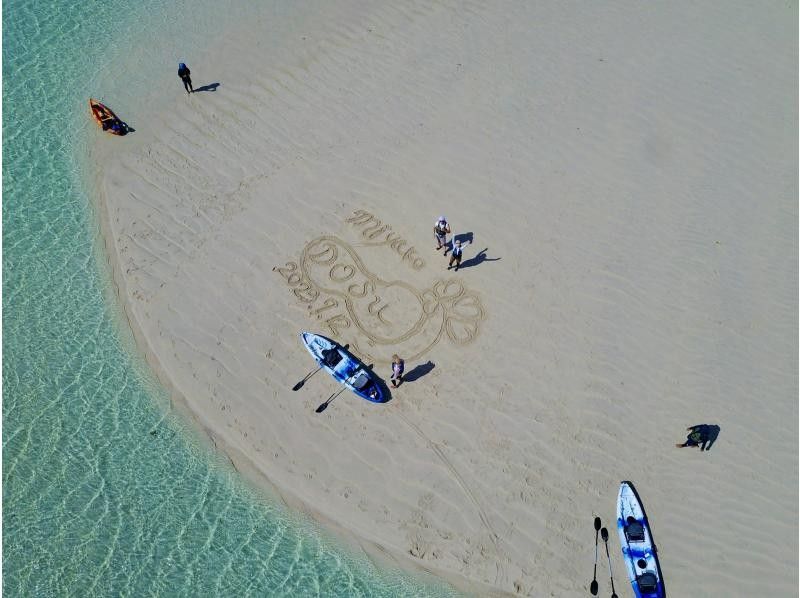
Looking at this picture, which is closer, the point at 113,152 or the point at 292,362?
the point at 292,362

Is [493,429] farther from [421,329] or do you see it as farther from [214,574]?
[214,574]

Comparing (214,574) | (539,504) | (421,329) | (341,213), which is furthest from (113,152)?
(539,504)

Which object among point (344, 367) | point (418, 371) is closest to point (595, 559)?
point (418, 371)

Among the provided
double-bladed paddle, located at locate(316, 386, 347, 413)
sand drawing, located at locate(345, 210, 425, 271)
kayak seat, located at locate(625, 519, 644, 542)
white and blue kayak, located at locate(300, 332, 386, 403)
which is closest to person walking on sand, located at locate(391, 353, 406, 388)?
white and blue kayak, located at locate(300, 332, 386, 403)

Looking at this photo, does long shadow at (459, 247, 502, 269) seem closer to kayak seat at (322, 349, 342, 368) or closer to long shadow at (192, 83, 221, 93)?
kayak seat at (322, 349, 342, 368)

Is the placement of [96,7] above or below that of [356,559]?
above

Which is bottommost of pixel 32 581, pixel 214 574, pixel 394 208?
pixel 214 574
